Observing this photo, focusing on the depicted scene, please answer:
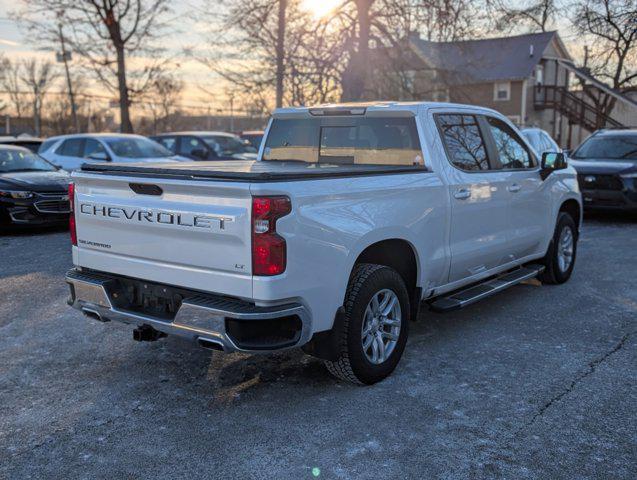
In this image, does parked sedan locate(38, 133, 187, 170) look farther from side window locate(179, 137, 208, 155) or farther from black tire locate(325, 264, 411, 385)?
black tire locate(325, 264, 411, 385)

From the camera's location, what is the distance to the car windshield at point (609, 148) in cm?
1276

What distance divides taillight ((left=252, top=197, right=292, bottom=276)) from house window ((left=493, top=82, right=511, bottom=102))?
4071cm

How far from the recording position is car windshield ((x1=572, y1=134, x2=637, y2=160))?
1276 centimetres

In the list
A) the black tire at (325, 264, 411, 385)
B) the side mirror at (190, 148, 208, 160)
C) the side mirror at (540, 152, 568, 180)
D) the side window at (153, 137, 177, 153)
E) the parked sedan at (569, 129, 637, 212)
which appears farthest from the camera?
the side window at (153, 137, 177, 153)

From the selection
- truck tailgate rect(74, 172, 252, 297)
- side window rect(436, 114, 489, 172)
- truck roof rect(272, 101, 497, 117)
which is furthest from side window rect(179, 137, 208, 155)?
truck tailgate rect(74, 172, 252, 297)

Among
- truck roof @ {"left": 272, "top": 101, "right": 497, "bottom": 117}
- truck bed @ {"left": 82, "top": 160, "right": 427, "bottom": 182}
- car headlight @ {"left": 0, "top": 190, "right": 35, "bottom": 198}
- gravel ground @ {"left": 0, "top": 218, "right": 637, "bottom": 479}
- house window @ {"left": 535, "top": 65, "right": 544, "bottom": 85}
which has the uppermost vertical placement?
house window @ {"left": 535, "top": 65, "right": 544, "bottom": 85}

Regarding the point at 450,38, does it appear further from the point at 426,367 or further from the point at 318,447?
the point at 318,447

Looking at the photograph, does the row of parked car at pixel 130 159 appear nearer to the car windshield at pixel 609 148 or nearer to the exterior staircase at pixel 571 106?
the car windshield at pixel 609 148

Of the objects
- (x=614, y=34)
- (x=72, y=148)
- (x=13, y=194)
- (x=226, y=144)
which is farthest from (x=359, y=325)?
(x=614, y=34)

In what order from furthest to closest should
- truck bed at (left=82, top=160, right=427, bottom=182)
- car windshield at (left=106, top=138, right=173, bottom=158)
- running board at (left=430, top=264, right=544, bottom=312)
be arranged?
car windshield at (left=106, top=138, right=173, bottom=158) < running board at (left=430, top=264, right=544, bottom=312) < truck bed at (left=82, top=160, right=427, bottom=182)

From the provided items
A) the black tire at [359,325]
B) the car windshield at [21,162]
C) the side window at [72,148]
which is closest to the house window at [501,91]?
the side window at [72,148]

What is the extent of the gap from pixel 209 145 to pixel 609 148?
9763 mm

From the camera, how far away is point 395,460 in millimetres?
3385

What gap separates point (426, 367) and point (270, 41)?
50.3ft
